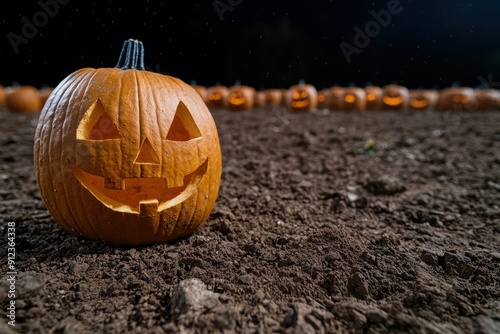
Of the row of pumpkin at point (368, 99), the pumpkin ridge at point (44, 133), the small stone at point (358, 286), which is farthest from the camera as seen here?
the row of pumpkin at point (368, 99)

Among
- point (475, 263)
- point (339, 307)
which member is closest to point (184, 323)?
point (339, 307)

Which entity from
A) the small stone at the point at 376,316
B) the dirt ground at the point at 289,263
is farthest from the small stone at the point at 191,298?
the small stone at the point at 376,316

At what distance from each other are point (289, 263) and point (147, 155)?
39.9 inches

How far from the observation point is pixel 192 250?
2082 millimetres

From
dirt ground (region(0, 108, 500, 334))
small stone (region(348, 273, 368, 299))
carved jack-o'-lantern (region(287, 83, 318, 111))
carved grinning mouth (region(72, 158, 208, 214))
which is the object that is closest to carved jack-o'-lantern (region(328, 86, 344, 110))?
carved jack-o'-lantern (region(287, 83, 318, 111))

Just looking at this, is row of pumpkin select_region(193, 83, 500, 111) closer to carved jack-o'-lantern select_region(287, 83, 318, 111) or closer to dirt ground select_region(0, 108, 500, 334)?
carved jack-o'-lantern select_region(287, 83, 318, 111)

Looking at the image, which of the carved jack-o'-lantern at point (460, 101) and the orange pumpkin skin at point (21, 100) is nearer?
the orange pumpkin skin at point (21, 100)

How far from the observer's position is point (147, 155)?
2051mm

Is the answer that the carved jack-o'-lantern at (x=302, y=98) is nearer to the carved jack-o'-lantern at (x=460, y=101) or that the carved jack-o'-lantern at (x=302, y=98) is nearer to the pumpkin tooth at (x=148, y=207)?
the carved jack-o'-lantern at (x=460, y=101)

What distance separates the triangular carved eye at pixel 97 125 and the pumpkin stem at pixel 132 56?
404 mm

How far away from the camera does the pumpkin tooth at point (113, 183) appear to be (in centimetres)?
195

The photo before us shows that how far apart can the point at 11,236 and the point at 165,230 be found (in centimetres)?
103

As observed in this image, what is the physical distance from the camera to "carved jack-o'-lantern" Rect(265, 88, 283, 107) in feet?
37.6

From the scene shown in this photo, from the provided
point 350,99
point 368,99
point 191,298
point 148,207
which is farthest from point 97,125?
point 368,99
